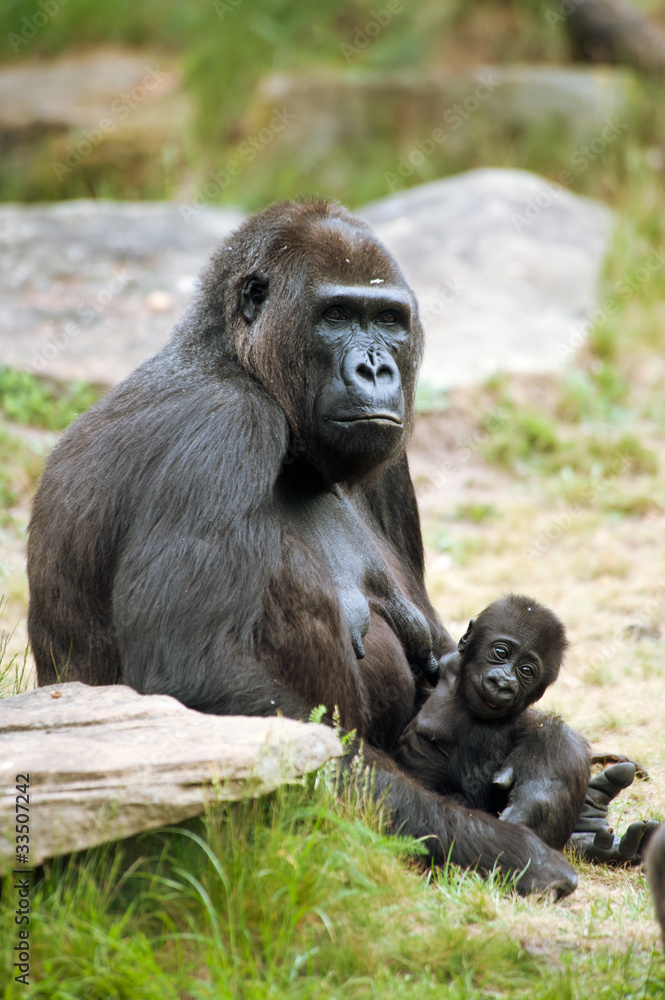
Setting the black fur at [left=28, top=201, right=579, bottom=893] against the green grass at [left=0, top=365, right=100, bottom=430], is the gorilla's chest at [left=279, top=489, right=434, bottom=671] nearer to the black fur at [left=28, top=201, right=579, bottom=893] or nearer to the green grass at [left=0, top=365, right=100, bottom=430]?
the black fur at [left=28, top=201, right=579, bottom=893]

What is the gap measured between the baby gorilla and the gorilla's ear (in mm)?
1517

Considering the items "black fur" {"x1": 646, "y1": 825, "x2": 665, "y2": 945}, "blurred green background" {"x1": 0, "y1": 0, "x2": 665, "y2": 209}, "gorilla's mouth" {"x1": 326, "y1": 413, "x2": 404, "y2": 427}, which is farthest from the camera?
"blurred green background" {"x1": 0, "y1": 0, "x2": 665, "y2": 209}

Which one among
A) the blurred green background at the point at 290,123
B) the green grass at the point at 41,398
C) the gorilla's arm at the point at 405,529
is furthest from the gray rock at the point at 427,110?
the gorilla's arm at the point at 405,529

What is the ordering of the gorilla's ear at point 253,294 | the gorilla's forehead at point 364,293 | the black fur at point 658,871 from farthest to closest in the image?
the gorilla's ear at point 253,294, the gorilla's forehead at point 364,293, the black fur at point 658,871

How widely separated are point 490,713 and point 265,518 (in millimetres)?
1250

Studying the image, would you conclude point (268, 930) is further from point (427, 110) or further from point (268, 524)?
point (427, 110)

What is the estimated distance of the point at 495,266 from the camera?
11328 millimetres

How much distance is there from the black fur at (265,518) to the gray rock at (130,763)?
37 centimetres

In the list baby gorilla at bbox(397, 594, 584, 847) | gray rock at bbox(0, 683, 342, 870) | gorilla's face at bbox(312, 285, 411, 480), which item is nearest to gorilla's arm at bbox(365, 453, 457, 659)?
baby gorilla at bbox(397, 594, 584, 847)

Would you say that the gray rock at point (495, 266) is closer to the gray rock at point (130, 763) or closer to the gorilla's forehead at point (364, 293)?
the gorilla's forehead at point (364, 293)

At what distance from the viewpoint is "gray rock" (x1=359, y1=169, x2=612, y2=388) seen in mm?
10367

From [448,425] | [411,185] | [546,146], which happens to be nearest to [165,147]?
[411,185]

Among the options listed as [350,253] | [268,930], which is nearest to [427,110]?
[350,253]

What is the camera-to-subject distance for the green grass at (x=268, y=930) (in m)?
2.61
